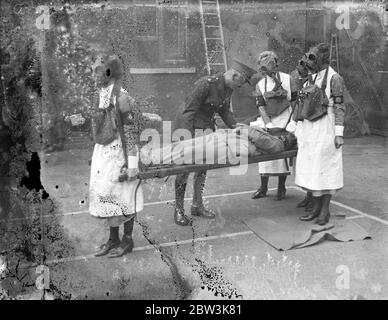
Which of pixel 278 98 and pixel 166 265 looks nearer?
pixel 166 265

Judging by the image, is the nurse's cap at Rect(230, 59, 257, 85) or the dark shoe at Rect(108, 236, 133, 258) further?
the nurse's cap at Rect(230, 59, 257, 85)

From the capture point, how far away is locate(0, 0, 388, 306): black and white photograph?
3.88 metres

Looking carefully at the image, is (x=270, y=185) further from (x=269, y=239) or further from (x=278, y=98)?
(x=269, y=239)

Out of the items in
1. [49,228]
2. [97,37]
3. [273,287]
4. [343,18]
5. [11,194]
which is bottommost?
[273,287]

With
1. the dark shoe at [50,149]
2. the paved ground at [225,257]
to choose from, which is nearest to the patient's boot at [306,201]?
the paved ground at [225,257]

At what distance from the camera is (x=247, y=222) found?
18.6ft

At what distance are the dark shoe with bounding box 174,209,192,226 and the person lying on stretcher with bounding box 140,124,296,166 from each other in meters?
0.91

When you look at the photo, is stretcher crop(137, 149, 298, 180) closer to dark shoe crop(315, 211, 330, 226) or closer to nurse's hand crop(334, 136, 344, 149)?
nurse's hand crop(334, 136, 344, 149)

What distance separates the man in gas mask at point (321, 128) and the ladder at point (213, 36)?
Answer: 4.04 m

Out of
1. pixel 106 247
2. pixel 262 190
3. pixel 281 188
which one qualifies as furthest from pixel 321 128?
pixel 106 247

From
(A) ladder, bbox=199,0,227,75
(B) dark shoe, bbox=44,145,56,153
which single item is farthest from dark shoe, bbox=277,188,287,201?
(B) dark shoe, bbox=44,145,56,153
